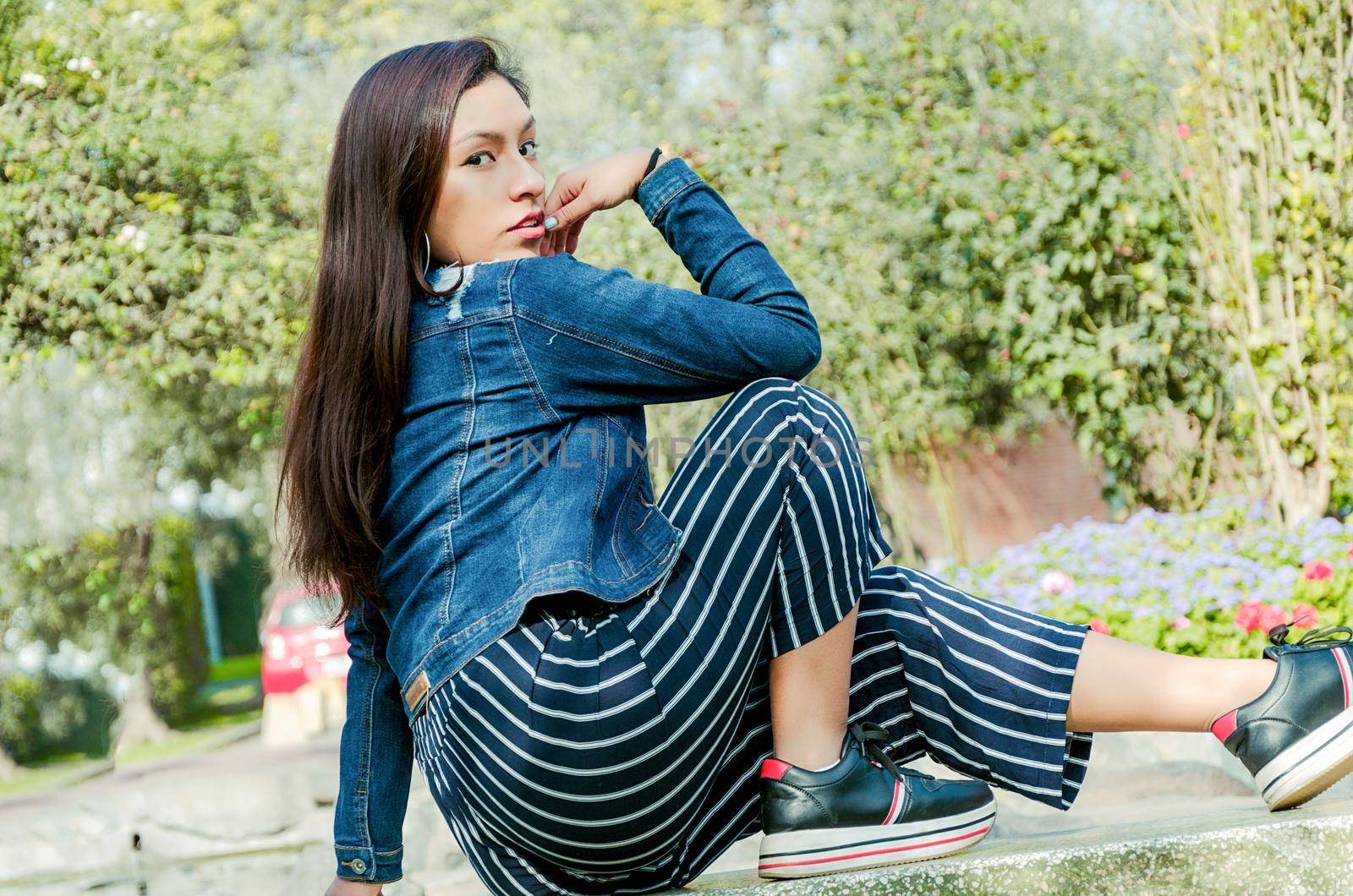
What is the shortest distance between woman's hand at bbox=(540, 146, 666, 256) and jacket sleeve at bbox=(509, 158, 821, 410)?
0.20m

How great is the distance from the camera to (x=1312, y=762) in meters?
1.44

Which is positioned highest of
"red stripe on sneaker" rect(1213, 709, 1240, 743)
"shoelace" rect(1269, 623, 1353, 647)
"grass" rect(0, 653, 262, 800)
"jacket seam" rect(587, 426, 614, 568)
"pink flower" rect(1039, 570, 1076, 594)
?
"jacket seam" rect(587, 426, 614, 568)

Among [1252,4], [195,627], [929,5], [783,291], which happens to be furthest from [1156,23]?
[195,627]

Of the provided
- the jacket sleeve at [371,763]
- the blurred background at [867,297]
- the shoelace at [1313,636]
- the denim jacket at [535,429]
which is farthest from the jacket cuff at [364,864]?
the shoelace at [1313,636]

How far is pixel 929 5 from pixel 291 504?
5.65 m

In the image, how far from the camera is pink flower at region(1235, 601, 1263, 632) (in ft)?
10.3

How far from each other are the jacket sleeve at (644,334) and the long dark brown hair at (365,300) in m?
0.15

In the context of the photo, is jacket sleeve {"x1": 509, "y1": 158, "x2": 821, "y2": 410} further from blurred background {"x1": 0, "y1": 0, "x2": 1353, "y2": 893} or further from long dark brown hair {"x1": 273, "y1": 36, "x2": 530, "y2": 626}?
blurred background {"x1": 0, "y1": 0, "x2": 1353, "y2": 893}

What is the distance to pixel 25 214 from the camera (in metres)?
4.68

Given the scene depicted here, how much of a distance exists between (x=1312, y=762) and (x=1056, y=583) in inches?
92.5

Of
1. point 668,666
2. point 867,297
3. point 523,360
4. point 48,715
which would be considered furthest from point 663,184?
point 48,715

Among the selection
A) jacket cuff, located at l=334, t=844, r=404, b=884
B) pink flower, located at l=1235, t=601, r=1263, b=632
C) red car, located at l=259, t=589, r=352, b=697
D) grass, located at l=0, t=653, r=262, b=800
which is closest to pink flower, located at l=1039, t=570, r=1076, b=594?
pink flower, located at l=1235, t=601, r=1263, b=632

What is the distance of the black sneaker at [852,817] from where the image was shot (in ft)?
4.74

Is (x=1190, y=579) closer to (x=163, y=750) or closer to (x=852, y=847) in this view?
(x=852, y=847)
